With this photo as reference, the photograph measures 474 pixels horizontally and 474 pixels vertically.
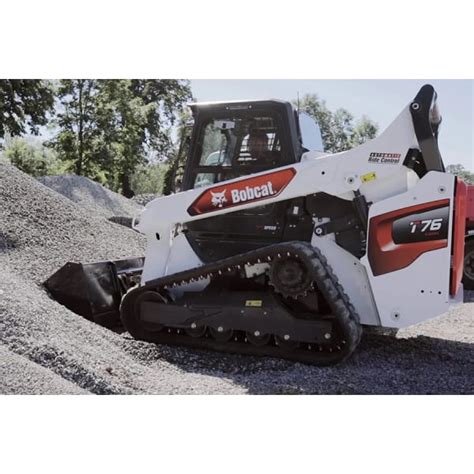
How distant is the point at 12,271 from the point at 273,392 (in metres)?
3.64

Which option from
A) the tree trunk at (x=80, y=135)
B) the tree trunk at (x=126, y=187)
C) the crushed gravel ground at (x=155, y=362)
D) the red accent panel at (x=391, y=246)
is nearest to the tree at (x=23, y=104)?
the tree trunk at (x=80, y=135)

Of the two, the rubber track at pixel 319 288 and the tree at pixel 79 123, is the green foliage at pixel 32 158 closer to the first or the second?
the tree at pixel 79 123

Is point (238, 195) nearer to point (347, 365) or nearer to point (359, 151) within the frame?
point (359, 151)

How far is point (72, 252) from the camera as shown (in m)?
8.20

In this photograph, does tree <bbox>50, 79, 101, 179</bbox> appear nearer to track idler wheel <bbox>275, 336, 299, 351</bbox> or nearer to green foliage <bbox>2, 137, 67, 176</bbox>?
green foliage <bbox>2, 137, 67, 176</bbox>

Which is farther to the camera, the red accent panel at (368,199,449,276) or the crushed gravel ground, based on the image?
the red accent panel at (368,199,449,276)

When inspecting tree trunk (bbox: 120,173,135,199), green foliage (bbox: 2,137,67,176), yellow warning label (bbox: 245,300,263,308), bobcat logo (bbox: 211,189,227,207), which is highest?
bobcat logo (bbox: 211,189,227,207)

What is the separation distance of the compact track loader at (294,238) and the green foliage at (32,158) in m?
23.4

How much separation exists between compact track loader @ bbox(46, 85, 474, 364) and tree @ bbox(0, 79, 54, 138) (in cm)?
1693

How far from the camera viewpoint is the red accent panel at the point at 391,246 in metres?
5.58

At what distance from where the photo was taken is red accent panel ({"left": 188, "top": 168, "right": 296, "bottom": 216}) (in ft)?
19.7

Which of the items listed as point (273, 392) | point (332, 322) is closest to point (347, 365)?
point (332, 322)

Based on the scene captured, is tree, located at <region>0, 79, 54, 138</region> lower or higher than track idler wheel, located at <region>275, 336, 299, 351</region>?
higher

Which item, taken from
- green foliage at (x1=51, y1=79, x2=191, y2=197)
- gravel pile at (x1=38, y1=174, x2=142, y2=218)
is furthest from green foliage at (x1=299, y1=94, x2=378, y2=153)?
gravel pile at (x1=38, y1=174, x2=142, y2=218)
